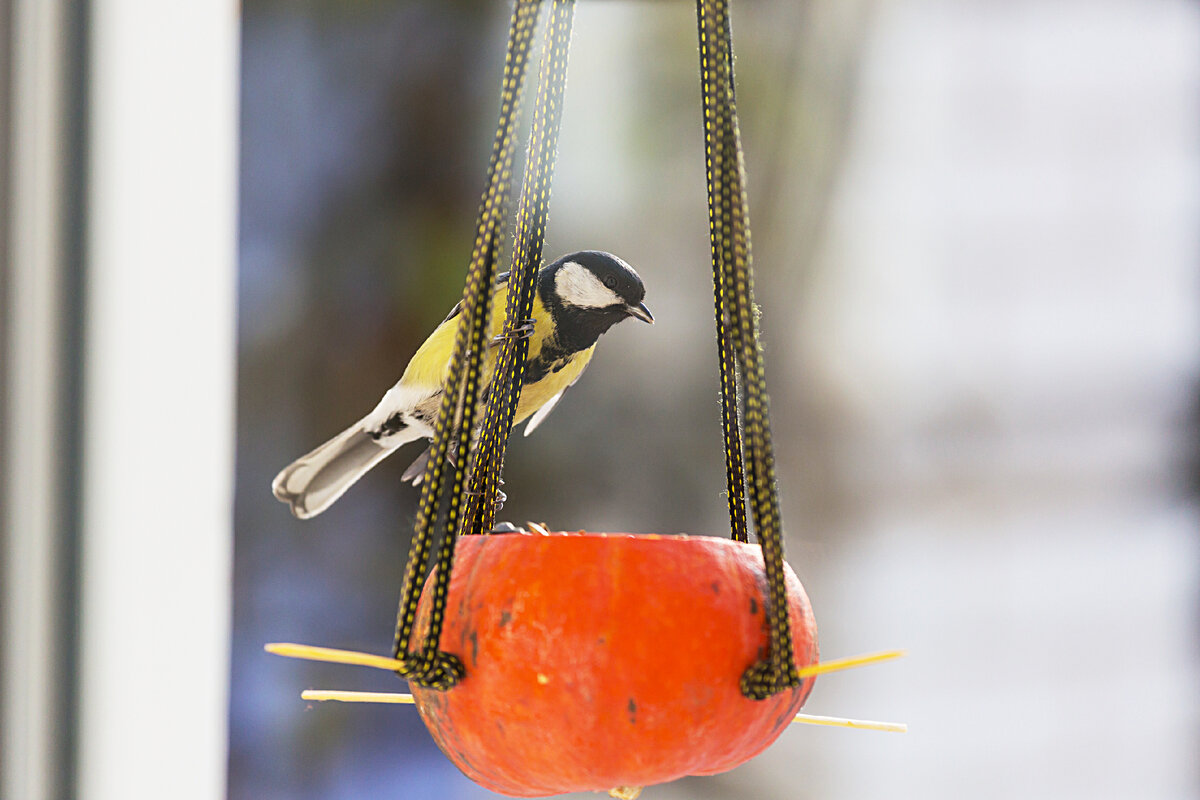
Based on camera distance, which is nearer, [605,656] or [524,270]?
[605,656]

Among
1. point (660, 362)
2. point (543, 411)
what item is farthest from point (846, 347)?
point (543, 411)

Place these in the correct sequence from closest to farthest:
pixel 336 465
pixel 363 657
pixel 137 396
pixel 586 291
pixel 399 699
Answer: pixel 363 657 → pixel 399 699 → pixel 586 291 → pixel 336 465 → pixel 137 396

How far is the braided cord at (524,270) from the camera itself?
481mm

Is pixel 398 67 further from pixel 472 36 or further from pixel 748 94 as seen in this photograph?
pixel 748 94

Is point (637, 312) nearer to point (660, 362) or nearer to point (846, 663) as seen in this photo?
point (846, 663)

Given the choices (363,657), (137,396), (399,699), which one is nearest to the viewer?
(363,657)

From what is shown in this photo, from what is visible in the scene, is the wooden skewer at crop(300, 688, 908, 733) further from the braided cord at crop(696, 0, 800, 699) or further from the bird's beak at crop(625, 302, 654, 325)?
the bird's beak at crop(625, 302, 654, 325)

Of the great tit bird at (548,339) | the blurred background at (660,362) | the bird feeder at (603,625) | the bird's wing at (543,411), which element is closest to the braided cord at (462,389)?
the bird feeder at (603,625)

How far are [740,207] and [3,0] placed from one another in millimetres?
819

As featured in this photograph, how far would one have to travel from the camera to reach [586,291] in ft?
1.81

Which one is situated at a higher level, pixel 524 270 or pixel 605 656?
pixel 524 270

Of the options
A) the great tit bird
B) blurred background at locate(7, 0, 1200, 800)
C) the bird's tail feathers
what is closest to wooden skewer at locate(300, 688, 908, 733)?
the great tit bird

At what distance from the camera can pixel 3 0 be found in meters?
0.91

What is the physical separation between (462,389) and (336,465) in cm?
36
